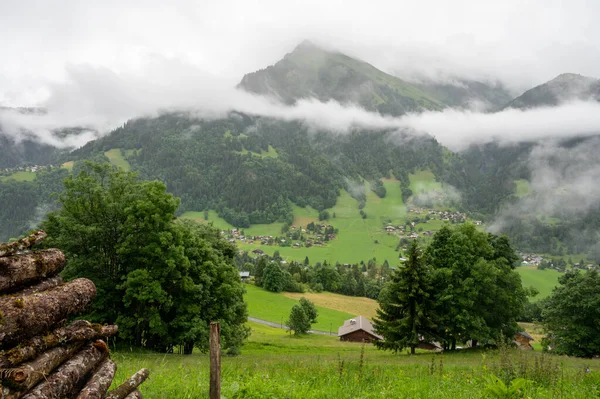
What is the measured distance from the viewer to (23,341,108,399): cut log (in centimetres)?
546

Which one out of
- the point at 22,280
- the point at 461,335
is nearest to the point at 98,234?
the point at 22,280

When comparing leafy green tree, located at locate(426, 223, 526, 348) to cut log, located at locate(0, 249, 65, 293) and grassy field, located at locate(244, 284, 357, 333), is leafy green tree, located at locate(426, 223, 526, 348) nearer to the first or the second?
cut log, located at locate(0, 249, 65, 293)

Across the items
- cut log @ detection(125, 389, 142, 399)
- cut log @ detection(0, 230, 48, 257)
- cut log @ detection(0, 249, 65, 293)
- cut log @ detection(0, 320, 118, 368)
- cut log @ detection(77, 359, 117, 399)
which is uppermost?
cut log @ detection(0, 230, 48, 257)

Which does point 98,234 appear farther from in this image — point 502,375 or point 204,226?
point 502,375

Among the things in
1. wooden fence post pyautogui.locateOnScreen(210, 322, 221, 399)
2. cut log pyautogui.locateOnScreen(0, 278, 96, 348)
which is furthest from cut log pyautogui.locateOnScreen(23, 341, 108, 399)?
wooden fence post pyautogui.locateOnScreen(210, 322, 221, 399)

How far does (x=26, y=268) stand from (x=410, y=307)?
3240cm

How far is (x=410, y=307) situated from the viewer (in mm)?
33969

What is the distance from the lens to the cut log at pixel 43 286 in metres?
6.56

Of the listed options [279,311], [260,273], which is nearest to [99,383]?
[279,311]

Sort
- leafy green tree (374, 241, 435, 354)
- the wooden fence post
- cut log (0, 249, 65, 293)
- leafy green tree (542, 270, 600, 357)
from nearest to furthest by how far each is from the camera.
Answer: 1. cut log (0, 249, 65, 293)
2. the wooden fence post
3. leafy green tree (374, 241, 435, 354)
4. leafy green tree (542, 270, 600, 357)

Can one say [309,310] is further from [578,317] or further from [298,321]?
[578,317]

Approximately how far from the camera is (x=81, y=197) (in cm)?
2805

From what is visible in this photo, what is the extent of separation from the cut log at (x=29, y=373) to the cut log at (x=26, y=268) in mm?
1407

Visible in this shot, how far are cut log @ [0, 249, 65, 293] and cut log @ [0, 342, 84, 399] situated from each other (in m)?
1.41
